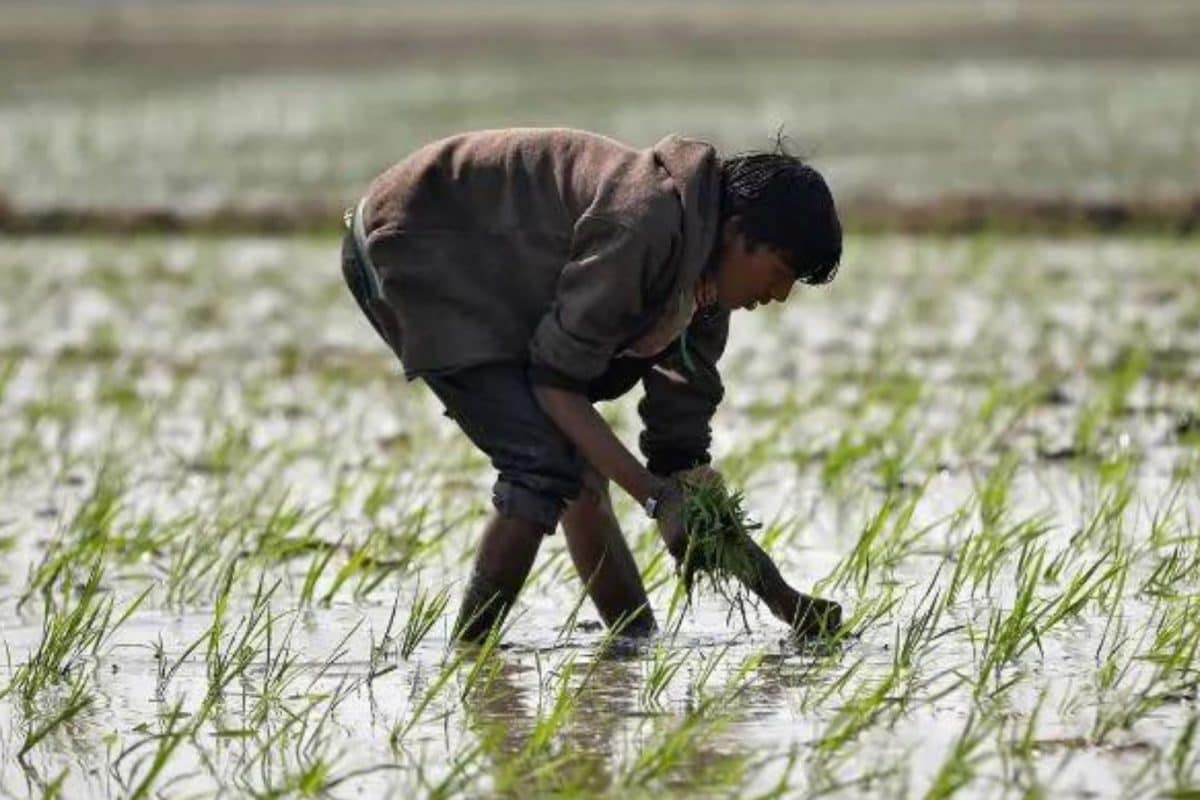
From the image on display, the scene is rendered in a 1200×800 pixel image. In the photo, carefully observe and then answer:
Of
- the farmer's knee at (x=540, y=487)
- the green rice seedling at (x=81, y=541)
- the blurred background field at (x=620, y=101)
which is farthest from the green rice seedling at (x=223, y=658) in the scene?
the blurred background field at (x=620, y=101)

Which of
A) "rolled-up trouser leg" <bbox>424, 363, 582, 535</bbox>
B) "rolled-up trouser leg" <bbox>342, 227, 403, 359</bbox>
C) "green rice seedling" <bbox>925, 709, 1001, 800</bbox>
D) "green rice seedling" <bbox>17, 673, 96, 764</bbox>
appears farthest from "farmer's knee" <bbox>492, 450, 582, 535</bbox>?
"green rice seedling" <bbox>925, 709, 1001, 800</bbox>

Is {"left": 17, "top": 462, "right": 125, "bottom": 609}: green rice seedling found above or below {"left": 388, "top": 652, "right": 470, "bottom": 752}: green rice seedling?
below

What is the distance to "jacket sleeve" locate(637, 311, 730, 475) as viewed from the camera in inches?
163

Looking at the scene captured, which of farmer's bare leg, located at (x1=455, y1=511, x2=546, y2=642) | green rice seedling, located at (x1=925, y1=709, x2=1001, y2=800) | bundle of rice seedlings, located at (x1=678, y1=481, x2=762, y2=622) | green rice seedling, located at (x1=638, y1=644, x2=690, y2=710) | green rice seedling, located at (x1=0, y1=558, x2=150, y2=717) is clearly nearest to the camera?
green rice seedling, located at (x1=925, y1=709, x2=1001, y2=800)

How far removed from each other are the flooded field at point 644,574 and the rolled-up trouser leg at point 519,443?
216 mm

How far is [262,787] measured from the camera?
3193 mm

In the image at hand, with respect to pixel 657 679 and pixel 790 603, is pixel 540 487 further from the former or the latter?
pixel 657 679

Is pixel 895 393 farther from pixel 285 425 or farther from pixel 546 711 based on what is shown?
pixel 546 711

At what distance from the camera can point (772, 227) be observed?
148 inches

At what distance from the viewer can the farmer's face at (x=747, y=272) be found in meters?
3.78

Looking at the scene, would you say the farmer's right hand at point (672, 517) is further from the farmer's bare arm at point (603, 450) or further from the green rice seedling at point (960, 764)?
the green rice seedling at point (960, 764)

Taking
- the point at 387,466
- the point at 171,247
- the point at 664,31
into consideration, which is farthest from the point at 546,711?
the point at 664,31

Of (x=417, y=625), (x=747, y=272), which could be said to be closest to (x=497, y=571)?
(x=417, y=625)

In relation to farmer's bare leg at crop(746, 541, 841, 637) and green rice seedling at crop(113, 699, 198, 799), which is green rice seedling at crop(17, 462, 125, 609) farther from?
farmer's bare leg at crop(746, 541, 841, 637)
